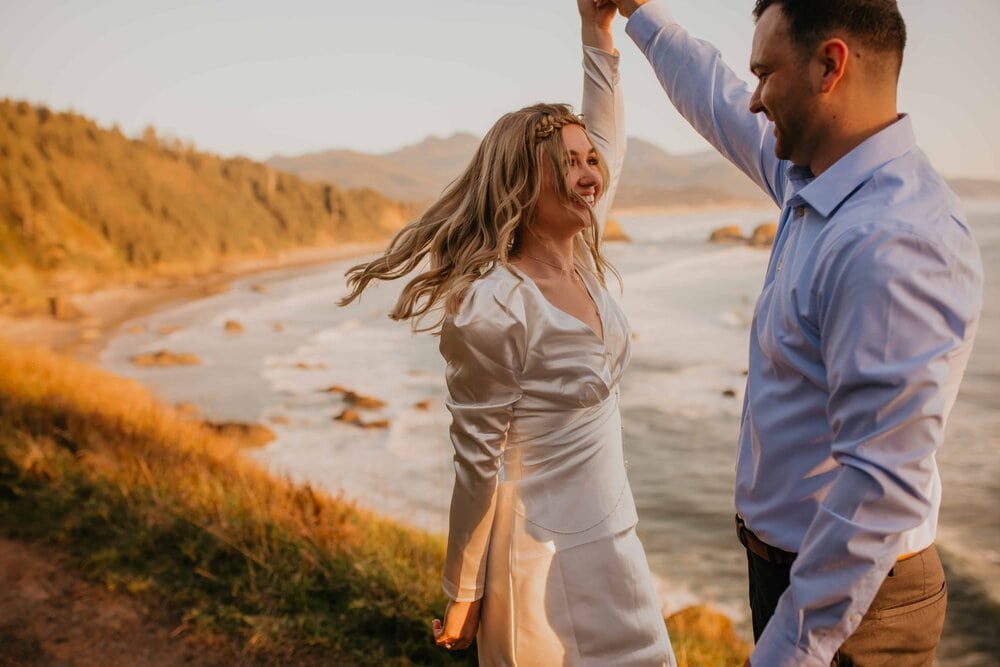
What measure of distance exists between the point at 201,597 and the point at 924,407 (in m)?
2.95

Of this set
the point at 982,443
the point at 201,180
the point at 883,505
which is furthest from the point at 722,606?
the point at 201,180

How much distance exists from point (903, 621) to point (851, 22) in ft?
2.95

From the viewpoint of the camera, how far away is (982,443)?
15.2 m

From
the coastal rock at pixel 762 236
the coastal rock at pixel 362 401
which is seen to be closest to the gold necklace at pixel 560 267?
the coastal rock at pixel 362 401

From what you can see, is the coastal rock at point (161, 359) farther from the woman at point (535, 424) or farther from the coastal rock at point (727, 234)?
the coastal rock at point (727, 234)

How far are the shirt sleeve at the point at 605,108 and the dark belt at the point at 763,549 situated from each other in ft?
2.79

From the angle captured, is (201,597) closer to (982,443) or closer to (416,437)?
(416,437)

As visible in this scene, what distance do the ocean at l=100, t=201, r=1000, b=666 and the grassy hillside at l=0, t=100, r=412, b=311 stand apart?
2161mm

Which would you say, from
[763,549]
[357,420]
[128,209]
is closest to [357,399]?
[357,420]

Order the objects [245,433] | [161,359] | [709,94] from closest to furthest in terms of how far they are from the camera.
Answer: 1. [709,94]
2. [245,433]
3. [161,359]

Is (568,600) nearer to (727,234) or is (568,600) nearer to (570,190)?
(570,190)

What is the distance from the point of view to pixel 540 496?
1.64 m

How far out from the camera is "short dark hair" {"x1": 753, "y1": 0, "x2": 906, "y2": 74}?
118 cm

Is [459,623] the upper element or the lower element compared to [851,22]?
lower
